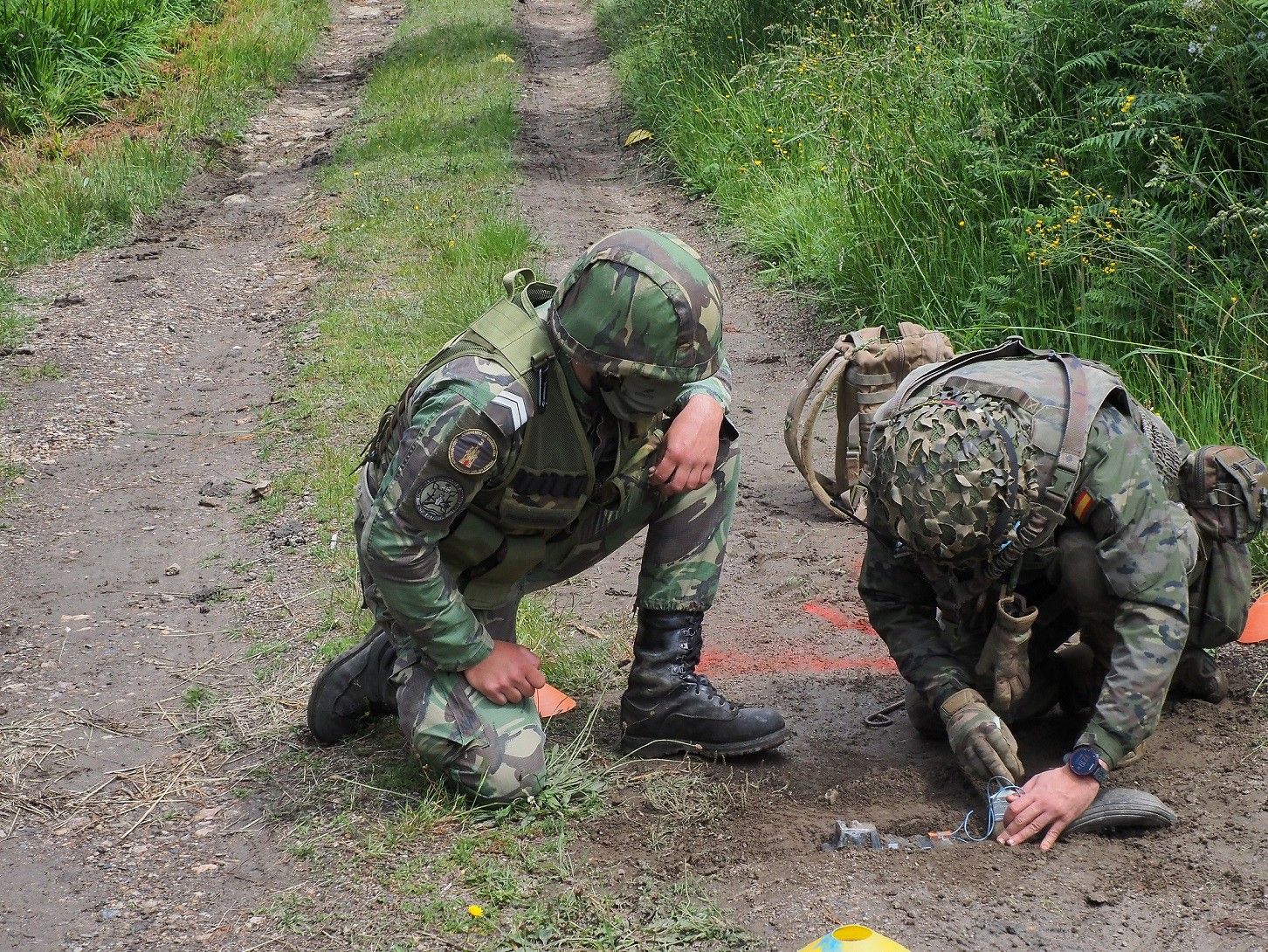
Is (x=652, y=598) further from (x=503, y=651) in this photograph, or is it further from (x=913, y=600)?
(x=913, y=600)

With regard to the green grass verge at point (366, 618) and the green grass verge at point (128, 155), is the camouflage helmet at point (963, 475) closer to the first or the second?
the green grass verge at point (366, 618)

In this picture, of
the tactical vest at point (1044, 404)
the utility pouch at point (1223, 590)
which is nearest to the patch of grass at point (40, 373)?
the tactical vest at point (1044, 404)

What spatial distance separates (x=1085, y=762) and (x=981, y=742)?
23 cm

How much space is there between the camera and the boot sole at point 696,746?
10.4 feet

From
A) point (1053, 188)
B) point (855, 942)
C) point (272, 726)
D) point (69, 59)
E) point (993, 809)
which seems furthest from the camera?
point (69, 59)

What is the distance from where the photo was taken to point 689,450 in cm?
309

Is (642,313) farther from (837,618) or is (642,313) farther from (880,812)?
(837,618)

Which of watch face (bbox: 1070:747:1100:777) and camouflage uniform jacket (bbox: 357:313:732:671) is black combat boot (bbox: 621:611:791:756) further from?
watch face (bbox: 1070:747:1100:777)

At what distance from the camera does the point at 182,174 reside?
951cm

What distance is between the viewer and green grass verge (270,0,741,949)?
261cm

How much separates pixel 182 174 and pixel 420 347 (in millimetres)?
4315

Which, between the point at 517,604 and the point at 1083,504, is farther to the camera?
the point at 517,604

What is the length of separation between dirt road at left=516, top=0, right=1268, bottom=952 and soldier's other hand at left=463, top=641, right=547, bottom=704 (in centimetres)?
38

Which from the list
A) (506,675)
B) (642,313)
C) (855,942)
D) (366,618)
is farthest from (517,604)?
(855,942)
